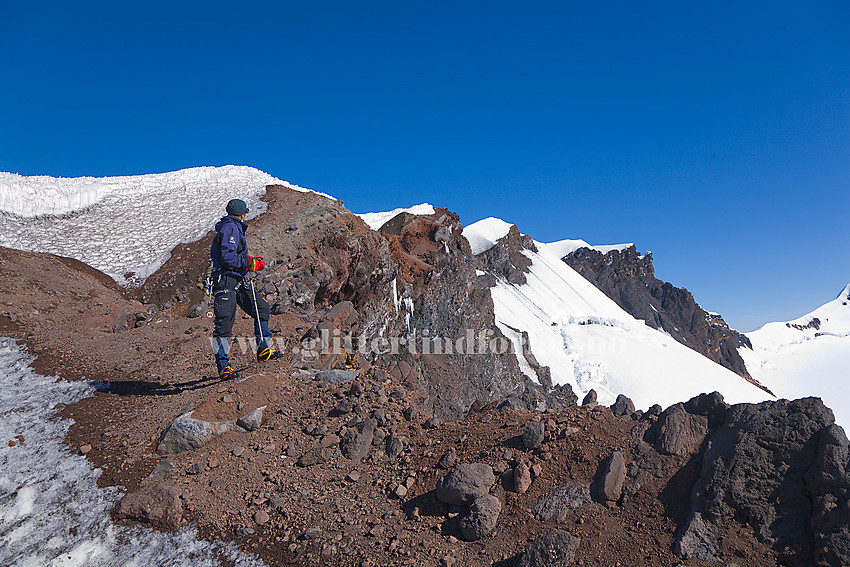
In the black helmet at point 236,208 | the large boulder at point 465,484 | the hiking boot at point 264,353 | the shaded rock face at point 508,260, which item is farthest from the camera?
the shaded rock face at point 508,260

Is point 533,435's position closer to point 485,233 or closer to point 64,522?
point 64,522

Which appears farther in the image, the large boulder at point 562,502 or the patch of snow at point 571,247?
the patch of snow at point 571,247

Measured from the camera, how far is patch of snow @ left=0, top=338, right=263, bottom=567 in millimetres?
3621

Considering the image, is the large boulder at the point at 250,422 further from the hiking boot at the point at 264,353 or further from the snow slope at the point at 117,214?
the snow slope at the point at 117,214

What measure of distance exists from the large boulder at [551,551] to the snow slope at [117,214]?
14283 millimetres

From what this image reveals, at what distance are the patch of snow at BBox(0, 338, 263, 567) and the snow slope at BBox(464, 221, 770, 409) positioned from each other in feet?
91.2

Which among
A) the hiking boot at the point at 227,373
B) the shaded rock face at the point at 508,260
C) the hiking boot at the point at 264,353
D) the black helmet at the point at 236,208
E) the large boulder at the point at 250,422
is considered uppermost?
the shaded rock face at the point at 508,260

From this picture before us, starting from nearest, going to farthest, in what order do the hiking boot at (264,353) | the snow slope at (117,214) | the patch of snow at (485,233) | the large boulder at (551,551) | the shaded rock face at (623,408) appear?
1. the large boulder at (551,551)
2. the shaded rock face at (623,408)
3. the hiking boot at (264,353)
4. the snow slope at (117,214)
5. the patch of snow at (485,233)

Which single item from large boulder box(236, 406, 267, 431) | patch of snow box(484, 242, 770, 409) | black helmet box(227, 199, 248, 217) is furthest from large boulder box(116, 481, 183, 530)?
patch of snow box(484, 242, 770, 409)

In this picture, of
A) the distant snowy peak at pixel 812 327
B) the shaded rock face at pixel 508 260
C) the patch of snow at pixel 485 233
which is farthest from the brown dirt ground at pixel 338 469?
the distant snowy peak at pixel 812 327

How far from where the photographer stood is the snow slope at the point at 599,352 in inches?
1401

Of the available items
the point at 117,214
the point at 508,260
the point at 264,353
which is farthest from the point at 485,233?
the point at 264,353

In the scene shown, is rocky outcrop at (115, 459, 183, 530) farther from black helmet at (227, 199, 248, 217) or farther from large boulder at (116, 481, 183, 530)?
black helmet at (227, 199, 248, 217)

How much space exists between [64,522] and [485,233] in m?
52.0
